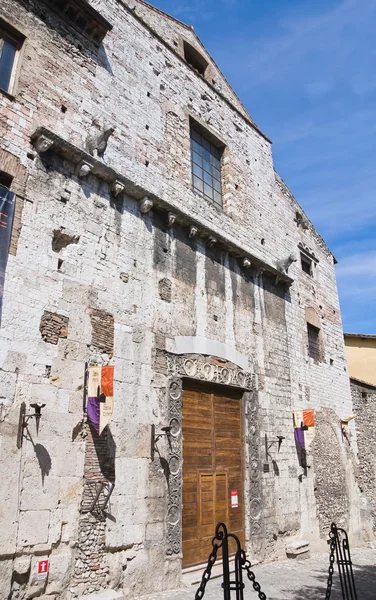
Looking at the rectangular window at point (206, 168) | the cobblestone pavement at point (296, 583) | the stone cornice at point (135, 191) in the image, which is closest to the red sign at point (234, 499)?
the cobblestone pavement at point (296, 583)

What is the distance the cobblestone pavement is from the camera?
6.41m

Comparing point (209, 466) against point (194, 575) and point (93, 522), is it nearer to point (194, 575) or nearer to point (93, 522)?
point (194, 575)

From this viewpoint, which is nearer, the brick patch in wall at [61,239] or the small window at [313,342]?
the brick patch in wall at [61,239]

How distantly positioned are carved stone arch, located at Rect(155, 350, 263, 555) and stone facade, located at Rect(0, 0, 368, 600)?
3 centimetres

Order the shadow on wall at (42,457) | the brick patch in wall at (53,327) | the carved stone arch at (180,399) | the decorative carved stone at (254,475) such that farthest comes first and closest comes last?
the decorative carved stone at (254,475) < the carved stone arch at (180,399) < the brick patch in wall at (53,327) < the shadow on wall at (42,457)

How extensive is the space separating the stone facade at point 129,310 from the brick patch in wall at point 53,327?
18 millimetres

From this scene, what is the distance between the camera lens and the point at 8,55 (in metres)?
6.75

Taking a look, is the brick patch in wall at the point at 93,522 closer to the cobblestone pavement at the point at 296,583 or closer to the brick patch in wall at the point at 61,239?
the cobblestone pavement at the point at 296,583

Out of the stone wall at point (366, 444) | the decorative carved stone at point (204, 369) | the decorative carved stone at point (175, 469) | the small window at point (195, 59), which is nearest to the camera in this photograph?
the decorative carved stone at point (175, 469)

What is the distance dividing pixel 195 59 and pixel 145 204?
19.5ft

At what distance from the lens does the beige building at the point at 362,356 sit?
19.1 metres

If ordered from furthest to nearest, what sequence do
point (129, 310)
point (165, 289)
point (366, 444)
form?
point (366, 444) < point (165, 289) < point (129, 310)

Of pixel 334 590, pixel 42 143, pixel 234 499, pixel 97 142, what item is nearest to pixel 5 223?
pixel 42 143

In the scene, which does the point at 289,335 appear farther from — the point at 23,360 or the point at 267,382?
the point at 23,360
